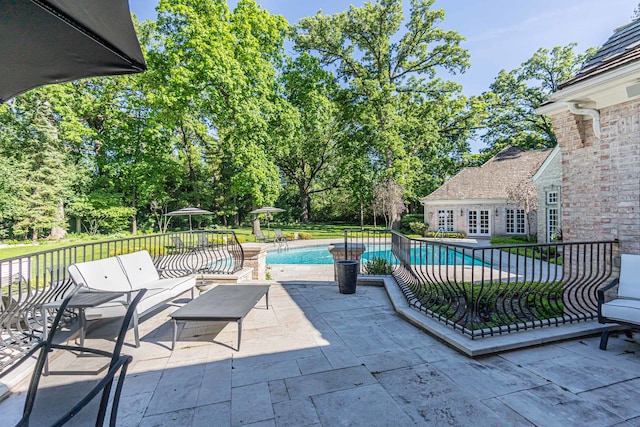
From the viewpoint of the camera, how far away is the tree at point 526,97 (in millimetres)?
22594

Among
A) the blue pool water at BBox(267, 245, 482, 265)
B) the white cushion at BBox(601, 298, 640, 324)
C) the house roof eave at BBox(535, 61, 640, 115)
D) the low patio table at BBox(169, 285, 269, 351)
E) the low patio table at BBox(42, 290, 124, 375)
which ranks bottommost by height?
the blue pool water at BBox(267, 245, 482, 265)

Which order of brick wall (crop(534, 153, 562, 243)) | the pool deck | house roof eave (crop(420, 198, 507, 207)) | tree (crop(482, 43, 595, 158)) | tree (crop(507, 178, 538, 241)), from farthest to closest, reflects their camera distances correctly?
1. tree (crop(482, 43, 595, 158))
2. house roof eave (crop(420, 198, 507, 207))
3. tree (crop(507, 178, 538, 241))
4. brick wall (crop(534, 153, 562, 243))
5. the pool deck

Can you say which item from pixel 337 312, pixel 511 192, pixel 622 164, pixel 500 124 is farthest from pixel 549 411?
pixel 500 124

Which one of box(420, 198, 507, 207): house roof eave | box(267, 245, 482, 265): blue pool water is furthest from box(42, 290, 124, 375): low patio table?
box(420, 198, 507, 207): house roof eave

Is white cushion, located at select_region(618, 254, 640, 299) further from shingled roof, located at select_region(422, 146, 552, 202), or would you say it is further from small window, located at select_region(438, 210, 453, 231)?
small window, located at select_region(438, 210, 453, 231)

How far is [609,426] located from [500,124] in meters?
28.3

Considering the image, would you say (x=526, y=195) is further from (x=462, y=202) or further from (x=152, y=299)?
(x=152, y=299)

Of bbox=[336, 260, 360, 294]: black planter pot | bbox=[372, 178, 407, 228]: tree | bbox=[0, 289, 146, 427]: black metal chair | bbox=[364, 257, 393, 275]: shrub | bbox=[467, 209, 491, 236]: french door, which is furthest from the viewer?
bbox=[372, 178, 407, 228]: tree

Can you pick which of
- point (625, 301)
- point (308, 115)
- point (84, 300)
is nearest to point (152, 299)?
point (84, 300)

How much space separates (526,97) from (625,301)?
88.2 feet

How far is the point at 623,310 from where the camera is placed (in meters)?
3.10

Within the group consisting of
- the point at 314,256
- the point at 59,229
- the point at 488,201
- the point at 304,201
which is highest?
the point at 304,201

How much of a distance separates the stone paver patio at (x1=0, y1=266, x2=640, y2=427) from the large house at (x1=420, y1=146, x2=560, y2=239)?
17248 millimetres

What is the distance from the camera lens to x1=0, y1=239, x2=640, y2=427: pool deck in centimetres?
216
